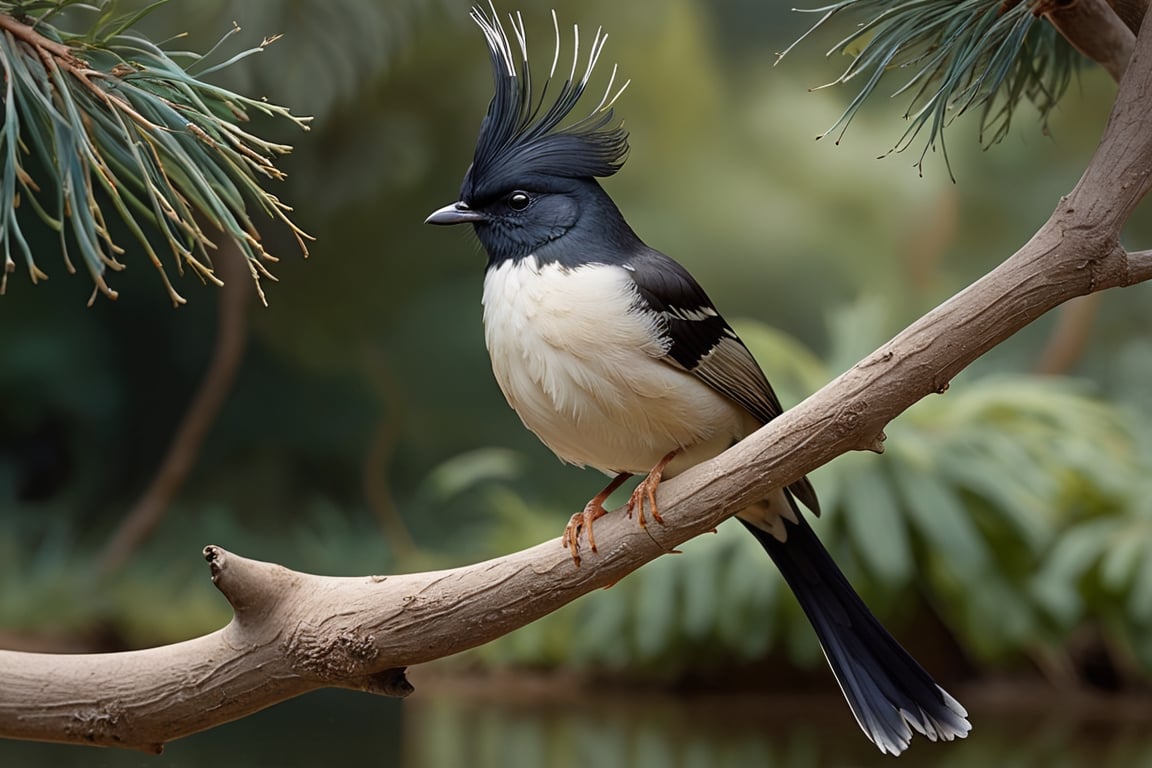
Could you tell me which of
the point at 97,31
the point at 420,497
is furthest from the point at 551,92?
the point at 97,31

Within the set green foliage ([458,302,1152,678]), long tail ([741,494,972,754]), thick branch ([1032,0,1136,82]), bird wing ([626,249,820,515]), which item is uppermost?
thick branch ([1032,0,1136,82])

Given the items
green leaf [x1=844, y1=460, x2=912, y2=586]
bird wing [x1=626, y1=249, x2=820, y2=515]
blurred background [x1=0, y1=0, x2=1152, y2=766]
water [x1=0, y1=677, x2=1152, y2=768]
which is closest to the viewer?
bird wing [x1=626, y1=249, x2=820, y2=515]

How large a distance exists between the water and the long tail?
729 millimetres

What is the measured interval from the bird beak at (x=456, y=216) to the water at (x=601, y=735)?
979 mm

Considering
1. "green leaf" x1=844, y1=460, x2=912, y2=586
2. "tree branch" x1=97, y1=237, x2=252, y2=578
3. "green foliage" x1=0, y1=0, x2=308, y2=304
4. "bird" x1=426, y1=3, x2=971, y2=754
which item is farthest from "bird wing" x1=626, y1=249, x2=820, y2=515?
"tree branch" x1=97, y1=237, x2=252, y2=578

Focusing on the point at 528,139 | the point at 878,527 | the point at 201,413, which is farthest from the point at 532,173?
the point at 201,413

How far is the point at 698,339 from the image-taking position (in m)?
1.18

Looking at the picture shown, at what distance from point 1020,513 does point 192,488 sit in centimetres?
198

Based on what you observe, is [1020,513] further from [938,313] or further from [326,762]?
[938,313]

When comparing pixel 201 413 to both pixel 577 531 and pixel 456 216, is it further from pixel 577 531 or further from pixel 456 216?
pixel 577 531

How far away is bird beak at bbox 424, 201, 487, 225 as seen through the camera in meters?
1.20

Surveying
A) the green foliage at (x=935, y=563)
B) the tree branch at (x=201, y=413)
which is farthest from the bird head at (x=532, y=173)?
the tree branch at (x=201, y=413)

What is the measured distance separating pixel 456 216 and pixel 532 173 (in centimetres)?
9

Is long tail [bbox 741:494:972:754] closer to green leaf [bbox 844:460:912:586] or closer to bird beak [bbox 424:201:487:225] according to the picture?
bird beak [bbox 424:201:487:225]
